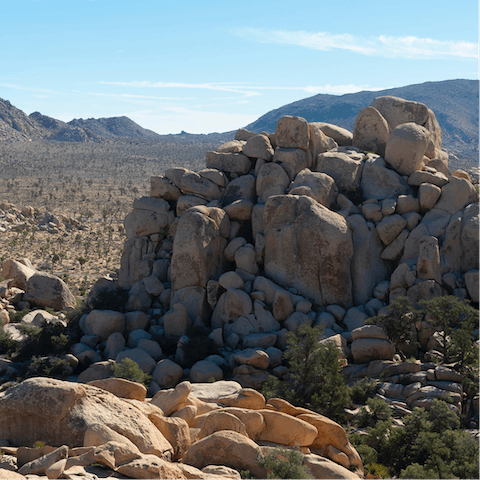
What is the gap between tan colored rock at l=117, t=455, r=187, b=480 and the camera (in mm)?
11188

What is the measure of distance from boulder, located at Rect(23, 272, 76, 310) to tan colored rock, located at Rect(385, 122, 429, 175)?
23949mm

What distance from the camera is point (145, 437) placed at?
44.2 feet

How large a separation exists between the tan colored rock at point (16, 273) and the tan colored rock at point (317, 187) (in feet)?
65.3

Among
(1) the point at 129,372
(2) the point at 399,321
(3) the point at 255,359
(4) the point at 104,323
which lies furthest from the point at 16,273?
(2) the point at 399,321

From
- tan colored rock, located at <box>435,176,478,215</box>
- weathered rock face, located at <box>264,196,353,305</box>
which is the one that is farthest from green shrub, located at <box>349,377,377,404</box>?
tan colored rock, located at <box>435,176,478,215</box>

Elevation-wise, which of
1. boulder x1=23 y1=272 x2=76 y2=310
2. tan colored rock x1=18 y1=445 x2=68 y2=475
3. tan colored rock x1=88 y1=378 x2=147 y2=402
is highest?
tan colored rock x1=18 y1=445 x2=68 y2=475

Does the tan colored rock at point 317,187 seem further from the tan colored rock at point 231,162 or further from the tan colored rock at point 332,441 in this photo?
the tan colored rock at point 332,441

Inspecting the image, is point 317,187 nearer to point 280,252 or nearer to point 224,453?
point 280,252

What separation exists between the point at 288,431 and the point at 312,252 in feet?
50.9

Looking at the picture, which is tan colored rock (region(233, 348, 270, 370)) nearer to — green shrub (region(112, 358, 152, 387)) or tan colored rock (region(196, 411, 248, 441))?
green shrub (region(112, 358, 152, 387))

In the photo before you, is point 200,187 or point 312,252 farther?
point 200,187

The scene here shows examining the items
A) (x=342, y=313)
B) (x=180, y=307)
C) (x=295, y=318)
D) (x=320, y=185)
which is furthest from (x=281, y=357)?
(x=320, y=185)

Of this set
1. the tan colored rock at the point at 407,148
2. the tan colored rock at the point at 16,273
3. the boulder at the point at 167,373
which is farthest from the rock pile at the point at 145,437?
the tan colored rock at the point at 16,273

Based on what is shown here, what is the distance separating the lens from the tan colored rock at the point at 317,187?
31.7m
